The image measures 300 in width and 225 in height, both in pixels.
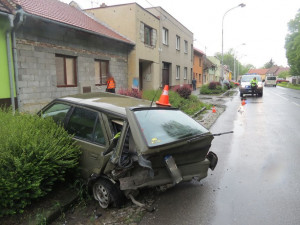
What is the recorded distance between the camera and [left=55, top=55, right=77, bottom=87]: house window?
11.3 meters

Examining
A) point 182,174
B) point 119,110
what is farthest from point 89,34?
point 182,174

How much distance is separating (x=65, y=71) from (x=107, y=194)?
9.24 meters

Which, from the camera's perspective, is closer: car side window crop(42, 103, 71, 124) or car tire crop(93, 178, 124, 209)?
car tire crop(93, 178, 124, 209)

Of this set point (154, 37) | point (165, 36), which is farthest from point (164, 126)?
point (165, 36)

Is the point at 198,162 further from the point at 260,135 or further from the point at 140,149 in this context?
the point at 260,135

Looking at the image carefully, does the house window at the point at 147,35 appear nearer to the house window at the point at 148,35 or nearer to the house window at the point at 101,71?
the house window at the point at 148,35

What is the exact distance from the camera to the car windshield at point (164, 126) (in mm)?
3205

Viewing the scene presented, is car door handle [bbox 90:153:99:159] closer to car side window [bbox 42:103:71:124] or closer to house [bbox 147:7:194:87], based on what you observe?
car side window [bbox 42:103:71:124]

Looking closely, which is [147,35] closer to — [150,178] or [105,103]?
[105,103]

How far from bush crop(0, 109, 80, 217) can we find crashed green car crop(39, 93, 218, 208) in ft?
1.12

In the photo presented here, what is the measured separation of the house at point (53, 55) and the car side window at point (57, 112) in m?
5.06

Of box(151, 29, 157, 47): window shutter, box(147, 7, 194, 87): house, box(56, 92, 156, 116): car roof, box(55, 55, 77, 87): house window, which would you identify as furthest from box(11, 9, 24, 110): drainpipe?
box(147, 7, 194, 87): house

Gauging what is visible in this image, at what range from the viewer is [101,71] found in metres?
14.2

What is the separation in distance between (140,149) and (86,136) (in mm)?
1234
